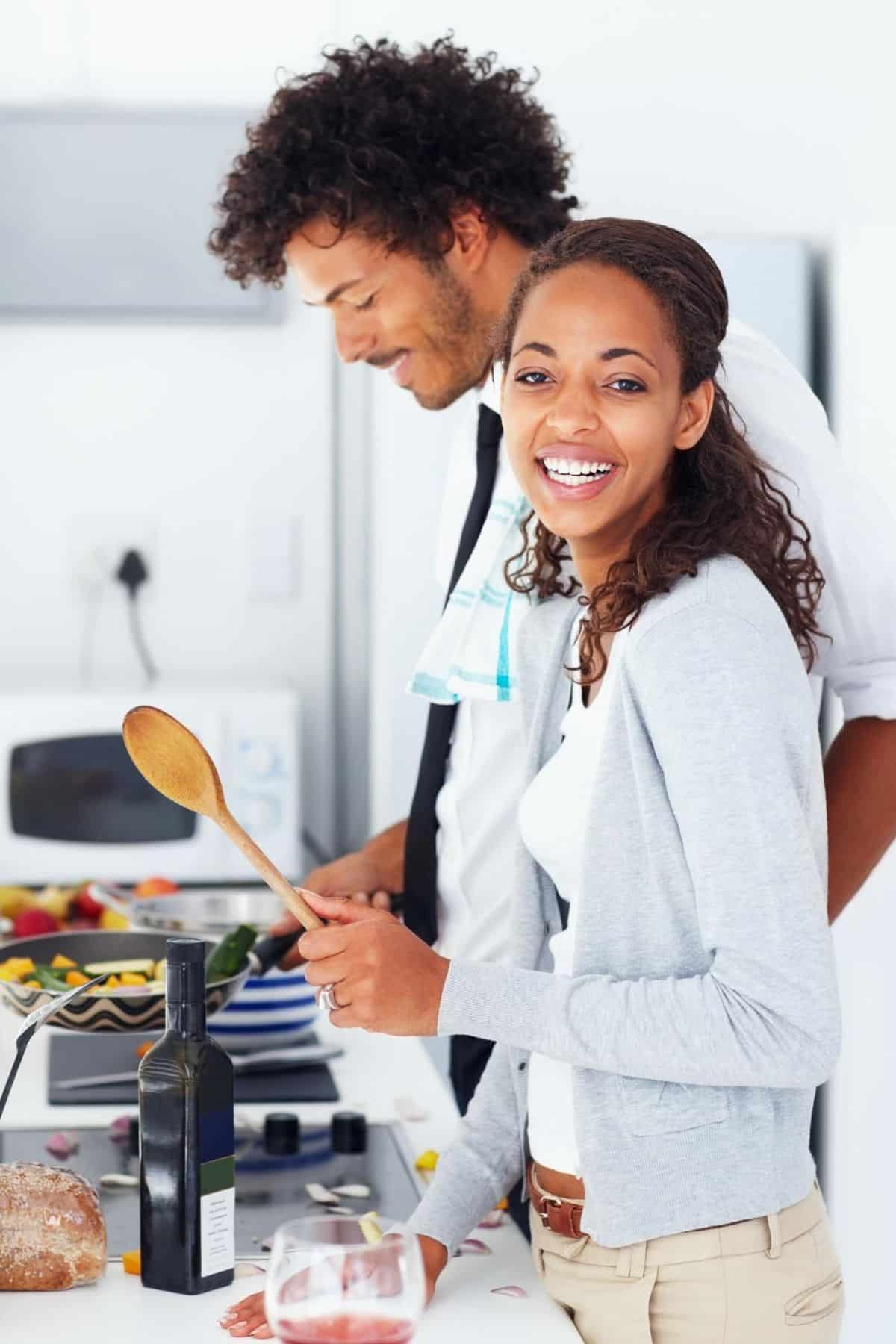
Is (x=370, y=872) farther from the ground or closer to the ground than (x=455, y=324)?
closer to the ground

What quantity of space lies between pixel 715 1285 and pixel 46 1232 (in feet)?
1.33

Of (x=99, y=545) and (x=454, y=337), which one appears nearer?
(x=454, y=337)

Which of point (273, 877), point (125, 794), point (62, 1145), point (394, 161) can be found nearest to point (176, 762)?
point (273, 877)

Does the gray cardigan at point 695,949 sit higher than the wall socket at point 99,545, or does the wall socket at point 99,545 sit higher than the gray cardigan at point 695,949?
the wall socket at point 99,545

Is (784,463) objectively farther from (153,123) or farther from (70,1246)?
(153,123)

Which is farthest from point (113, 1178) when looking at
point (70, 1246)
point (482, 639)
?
point (482, 639)

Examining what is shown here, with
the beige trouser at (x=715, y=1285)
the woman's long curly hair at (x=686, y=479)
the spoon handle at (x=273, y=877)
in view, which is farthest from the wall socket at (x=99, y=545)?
the beige trouser at (x=715, y=1285)

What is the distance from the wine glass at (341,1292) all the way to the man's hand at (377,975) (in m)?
0.23

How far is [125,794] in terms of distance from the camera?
2.59m

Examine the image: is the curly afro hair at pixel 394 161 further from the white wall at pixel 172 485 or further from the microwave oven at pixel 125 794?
the white wall at pixel 172 485

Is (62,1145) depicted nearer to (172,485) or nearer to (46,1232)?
(46,1232)

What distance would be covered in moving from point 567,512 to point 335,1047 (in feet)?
2.62

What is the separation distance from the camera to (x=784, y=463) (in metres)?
1.27

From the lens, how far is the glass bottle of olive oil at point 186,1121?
37.6 inches
